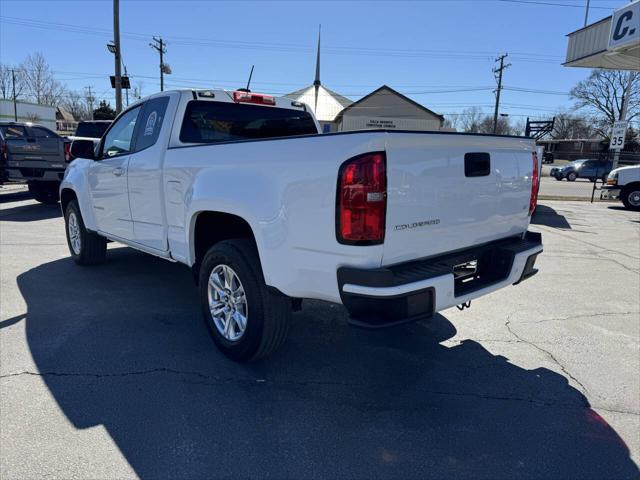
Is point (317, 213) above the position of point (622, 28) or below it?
below

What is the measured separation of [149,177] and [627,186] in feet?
52.6

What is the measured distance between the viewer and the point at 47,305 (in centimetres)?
461

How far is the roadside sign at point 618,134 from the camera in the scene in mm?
18328

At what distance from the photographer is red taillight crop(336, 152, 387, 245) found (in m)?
2.41

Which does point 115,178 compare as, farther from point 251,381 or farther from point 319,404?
point 319,404

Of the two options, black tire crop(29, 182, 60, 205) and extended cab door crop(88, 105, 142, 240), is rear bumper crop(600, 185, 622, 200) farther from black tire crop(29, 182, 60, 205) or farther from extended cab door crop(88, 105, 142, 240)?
black tire crop(29, 182, 60, 205)

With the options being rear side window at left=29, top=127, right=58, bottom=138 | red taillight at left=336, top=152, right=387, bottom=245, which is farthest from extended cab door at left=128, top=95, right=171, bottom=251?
rear side window at left=29, top=127, right=58, bottom=138

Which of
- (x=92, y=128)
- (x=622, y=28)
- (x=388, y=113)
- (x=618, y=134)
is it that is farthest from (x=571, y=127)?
(x=92, y=128)

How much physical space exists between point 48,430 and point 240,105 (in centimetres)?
317

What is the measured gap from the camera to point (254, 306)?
311cm

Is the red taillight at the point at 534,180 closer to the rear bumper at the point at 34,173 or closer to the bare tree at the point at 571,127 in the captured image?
the rear bumper at the point at 34,173

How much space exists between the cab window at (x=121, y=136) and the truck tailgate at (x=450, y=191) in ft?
10.2

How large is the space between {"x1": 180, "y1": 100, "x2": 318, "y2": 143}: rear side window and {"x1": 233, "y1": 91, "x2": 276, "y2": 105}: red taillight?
0.05 metres

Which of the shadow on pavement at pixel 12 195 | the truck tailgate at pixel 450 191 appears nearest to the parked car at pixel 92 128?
the shadow on pavement at pixel 12 195
